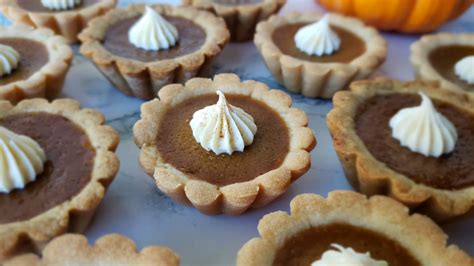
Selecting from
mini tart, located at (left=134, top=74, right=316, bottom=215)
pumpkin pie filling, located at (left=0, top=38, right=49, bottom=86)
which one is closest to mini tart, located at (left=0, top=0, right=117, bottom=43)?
pumpkin pie filling, located at (left=0, top=38, right=49, bottom=86)

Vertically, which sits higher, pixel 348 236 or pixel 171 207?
pixel 348 236

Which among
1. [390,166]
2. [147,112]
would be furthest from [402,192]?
[147,112]

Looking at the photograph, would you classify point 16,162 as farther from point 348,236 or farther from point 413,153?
point 413,153

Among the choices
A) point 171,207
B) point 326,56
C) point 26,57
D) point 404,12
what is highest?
point 404,12

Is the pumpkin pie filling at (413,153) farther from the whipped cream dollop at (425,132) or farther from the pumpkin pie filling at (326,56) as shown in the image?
the pumpkin pie filling at (326,56)

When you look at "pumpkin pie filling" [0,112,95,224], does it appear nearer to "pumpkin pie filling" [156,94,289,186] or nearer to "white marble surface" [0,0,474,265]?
"white marble surface" [0,0,474,265]

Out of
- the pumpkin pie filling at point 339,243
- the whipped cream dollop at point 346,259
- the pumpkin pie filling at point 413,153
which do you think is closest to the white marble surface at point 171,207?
the pumpkin pie filling at point 413,153

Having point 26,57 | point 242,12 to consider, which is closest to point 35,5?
point 26,57
